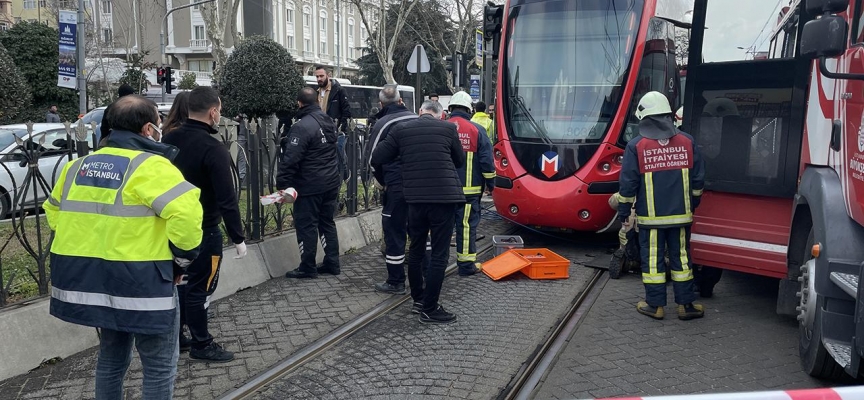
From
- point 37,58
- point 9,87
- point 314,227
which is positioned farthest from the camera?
point 37,58

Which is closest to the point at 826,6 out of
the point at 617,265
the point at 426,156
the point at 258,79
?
the point at 426,156

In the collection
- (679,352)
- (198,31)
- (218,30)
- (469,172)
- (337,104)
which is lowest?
(679,352)

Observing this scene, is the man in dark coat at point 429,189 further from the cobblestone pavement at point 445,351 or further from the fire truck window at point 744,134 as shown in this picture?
the fire truck window at point 744,134

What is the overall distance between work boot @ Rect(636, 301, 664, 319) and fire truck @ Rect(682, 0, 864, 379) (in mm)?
592

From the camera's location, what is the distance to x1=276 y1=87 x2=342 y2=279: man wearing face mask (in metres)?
6.75

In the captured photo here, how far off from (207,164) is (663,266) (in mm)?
3862

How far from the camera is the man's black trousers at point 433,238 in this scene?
5.75 meters

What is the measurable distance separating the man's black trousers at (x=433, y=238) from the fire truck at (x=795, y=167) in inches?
88.2

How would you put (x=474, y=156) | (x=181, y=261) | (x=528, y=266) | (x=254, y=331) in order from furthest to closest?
(x=474, y=156) → (x=528, y=266) → (x=254, y=331) → (x=181, y=261)

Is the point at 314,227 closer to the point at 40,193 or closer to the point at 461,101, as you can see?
the point at 461,101

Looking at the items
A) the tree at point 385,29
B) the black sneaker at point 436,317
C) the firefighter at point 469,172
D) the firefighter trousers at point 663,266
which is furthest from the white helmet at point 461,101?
the tree at point 385,29

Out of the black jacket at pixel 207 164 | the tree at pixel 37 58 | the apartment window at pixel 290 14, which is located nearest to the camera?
the black jacket at pixel 207 164

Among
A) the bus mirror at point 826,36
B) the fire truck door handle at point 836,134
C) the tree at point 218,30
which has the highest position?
the tree at point 218,30

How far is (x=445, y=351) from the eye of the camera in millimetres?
5066
